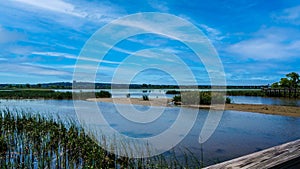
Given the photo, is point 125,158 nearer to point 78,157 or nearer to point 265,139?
point 78,157

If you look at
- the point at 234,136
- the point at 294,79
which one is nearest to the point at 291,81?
the point at 294,79

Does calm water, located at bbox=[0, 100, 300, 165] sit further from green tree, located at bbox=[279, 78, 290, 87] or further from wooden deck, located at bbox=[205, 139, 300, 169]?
green tree, located at bbox=[279, 78, 290, 87]

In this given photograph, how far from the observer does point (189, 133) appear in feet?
34.4

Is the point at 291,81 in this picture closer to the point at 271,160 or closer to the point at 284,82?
the point at 284,82

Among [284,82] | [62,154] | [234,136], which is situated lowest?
[234,136]

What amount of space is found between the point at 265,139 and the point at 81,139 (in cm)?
672

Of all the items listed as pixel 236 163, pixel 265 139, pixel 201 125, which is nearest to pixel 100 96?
pixel 201 125

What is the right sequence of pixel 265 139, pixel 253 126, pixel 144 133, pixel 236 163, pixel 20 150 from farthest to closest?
pixel 253 126
pixel 144 133
pixel 265 139
pixel 20 150
pixel 236 163

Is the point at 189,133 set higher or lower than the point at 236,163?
lower

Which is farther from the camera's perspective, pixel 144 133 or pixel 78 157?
pixel 144 133

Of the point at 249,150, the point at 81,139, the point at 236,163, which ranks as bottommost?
the point at 249,150

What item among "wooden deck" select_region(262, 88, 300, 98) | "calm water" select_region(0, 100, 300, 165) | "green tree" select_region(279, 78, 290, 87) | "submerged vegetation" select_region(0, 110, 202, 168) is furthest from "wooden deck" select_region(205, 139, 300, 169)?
"green tree" select_region(279, 78, 290, 87)

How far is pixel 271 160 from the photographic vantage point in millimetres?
1953

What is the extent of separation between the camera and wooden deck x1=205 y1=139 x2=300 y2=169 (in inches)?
71.4
